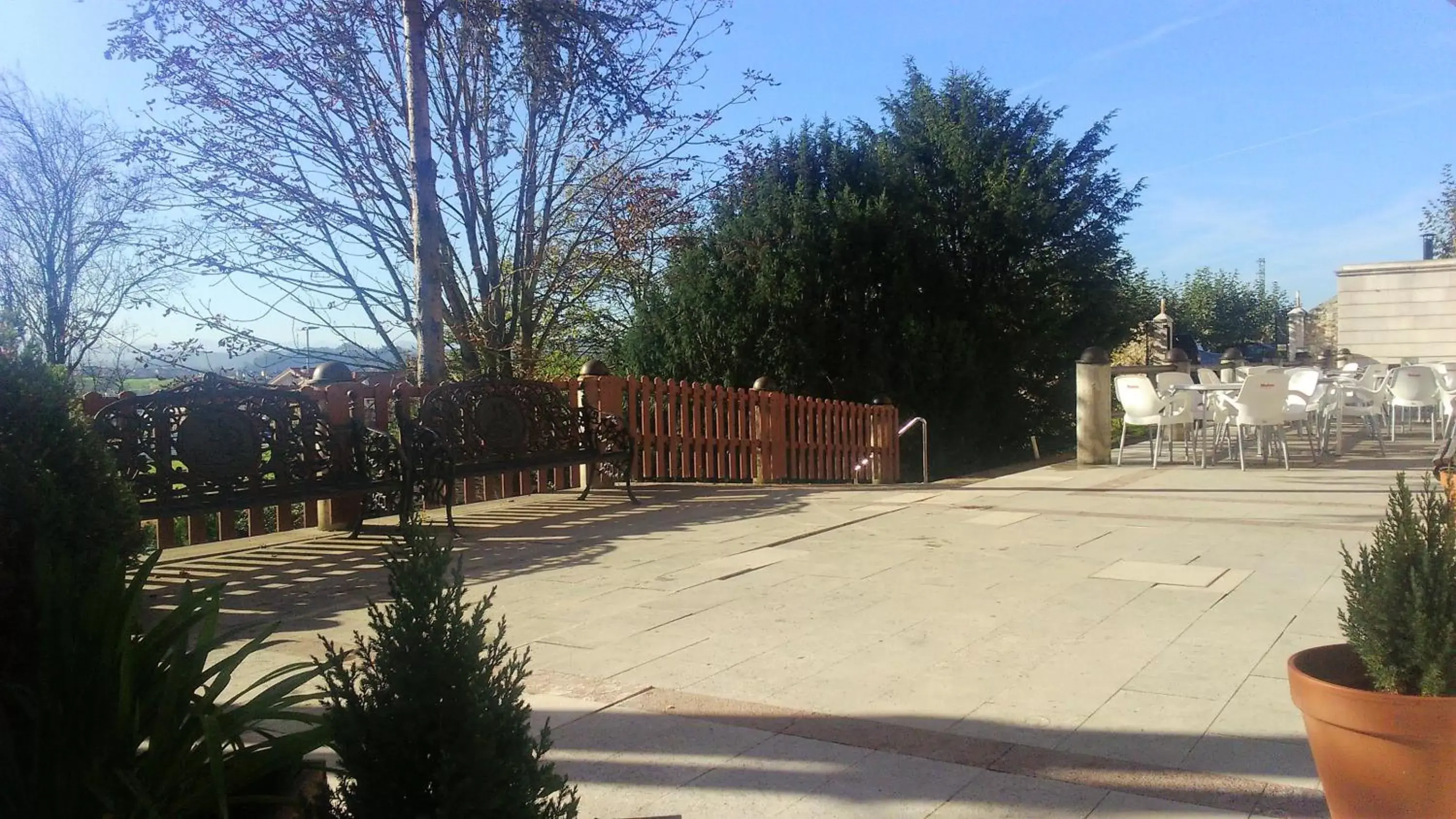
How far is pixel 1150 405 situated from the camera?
10.7 m

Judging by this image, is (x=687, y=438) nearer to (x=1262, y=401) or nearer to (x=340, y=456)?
(x=340, y=456)

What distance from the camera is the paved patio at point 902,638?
3098 mm

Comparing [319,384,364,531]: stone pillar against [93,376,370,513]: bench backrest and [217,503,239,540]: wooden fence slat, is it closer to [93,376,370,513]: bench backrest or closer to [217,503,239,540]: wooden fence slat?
[93,376,370,513]: bench backrest

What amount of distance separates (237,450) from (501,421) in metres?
2.38

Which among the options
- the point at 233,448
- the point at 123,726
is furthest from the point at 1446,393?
the point at 123,726

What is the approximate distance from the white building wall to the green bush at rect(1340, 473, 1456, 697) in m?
21.9

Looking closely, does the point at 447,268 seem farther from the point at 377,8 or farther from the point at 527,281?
the point at 377,8

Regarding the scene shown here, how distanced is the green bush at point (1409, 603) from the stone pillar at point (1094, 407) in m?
9.20

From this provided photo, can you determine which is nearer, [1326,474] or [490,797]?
[490,797]

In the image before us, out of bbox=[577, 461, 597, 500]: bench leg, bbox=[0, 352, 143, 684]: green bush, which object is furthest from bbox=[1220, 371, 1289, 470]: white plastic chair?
bbox=[0, 352, 143, 684]: green bush

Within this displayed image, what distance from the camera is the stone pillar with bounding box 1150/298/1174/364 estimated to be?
79.3 feet

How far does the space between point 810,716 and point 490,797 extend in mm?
2065

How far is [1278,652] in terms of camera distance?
14.2ft

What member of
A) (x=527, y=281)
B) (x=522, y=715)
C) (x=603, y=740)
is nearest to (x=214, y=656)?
(x=603, y=740)
